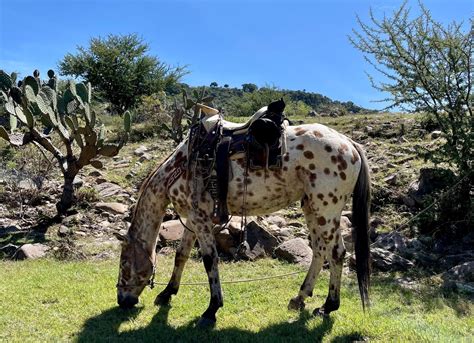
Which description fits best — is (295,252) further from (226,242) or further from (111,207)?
(111,207)

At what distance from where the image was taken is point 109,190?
1112 cm

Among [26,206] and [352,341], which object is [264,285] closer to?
[352,341]

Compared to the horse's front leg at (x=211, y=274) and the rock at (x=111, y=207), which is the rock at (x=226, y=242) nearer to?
the horse's front leg at (x=211, y=274)

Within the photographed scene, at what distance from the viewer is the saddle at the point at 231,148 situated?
4.99 m

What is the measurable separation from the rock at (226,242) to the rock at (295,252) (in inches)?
29.1

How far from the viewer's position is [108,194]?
35.7ft

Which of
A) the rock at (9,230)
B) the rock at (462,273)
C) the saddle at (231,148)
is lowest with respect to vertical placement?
the rock at (462,273)

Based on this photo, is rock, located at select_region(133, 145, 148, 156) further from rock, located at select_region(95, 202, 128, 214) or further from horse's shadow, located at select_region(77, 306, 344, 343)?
horse's shadow, located at select_region(77, 306, 344, 343)

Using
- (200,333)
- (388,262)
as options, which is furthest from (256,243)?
(200,333)

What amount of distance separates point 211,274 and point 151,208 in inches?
43.7

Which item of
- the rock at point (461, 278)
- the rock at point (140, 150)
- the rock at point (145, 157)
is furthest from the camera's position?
the rock at point (140, 150)

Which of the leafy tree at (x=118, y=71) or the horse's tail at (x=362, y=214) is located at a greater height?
the leafy tree at (x=118, y=71)

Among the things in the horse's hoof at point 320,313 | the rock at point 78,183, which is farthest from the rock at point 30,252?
the horse's hoof at point 320,313

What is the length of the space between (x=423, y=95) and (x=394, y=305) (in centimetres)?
460
